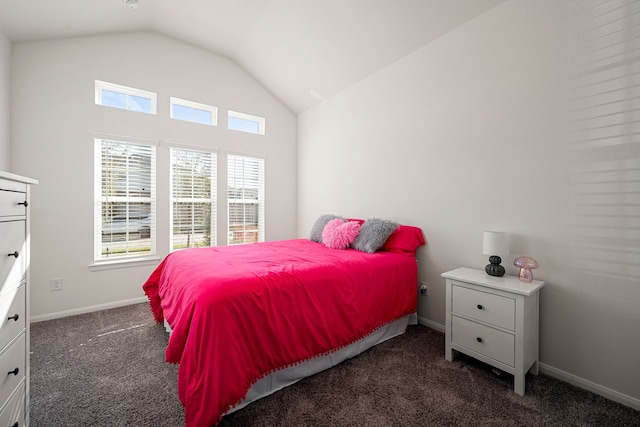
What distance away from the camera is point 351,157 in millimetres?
3574

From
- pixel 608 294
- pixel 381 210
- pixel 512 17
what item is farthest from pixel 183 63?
pixel 608 294

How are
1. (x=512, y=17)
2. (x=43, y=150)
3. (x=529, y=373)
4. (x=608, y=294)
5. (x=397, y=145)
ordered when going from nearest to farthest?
1. (x=608, y=294)
2. (x=529, y=373)
3. (x=512, y=17)
4. (x=43, y=150)
5. (x=397, y=145)

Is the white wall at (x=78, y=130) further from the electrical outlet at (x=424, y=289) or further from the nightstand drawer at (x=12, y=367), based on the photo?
the electrical outlet at (x=424, y=289)

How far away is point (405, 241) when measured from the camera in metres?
2.65

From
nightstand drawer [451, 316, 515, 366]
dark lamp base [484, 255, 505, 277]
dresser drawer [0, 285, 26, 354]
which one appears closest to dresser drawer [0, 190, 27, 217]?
dresser drawer [0, 285, 26, 354]

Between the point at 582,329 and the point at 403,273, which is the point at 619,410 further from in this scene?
the point at 403,273

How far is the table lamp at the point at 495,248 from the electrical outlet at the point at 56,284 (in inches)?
161

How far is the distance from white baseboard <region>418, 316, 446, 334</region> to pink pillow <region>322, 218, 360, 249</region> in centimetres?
105

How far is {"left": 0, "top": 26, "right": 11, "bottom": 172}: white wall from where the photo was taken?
2.46 metres

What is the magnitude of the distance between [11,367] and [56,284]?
2274mm

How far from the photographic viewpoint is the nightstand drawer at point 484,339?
174cm

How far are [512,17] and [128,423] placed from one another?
12.0ft

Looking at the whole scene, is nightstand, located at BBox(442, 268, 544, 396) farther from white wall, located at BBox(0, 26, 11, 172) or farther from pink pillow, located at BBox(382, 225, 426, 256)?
white wall, located at BBox(0, 26, 11, 172)

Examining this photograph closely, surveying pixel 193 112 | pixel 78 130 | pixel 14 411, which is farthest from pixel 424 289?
pixel 78 130
